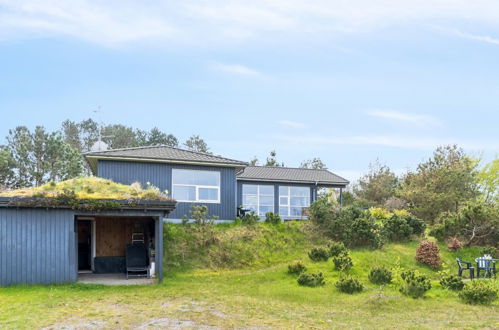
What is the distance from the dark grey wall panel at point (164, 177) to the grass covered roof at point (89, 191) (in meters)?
3.91

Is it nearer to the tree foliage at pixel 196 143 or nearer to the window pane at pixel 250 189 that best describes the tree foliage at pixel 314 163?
the tree foliage at pixel 196 143

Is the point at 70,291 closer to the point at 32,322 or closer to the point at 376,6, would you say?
the point at 32,322

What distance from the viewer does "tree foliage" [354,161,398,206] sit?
37.2 m

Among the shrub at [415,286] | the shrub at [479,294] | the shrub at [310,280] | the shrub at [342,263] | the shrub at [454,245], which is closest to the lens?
the shrub at [479,294]

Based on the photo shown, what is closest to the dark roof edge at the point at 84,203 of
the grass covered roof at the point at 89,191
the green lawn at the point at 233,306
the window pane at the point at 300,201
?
the grass covered roof at the point at 89,191

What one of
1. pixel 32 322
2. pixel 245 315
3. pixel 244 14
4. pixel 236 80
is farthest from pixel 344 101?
pixel 32 322

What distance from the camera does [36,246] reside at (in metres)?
13.9

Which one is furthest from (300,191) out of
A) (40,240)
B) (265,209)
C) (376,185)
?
(40,240)

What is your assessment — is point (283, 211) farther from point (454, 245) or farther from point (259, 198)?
point (454, 245)

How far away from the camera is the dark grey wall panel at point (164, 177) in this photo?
782 inches

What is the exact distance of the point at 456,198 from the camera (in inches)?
1089

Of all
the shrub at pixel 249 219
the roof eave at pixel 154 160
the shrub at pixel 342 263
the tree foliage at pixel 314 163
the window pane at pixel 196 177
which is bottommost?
the shrub at pixel 342 263

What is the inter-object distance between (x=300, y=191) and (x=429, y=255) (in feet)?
31.4

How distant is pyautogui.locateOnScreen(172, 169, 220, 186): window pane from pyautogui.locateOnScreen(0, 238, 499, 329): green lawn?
5139mm
